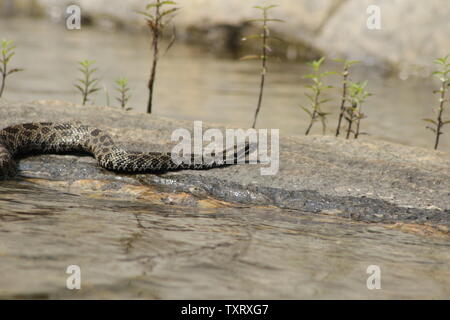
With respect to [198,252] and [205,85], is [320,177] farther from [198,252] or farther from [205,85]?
[205,85]

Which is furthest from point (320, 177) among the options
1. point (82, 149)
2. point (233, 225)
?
point (82, 149)

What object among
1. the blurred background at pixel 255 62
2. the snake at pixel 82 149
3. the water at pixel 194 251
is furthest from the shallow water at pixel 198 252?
the blurred background at pixel 255 62

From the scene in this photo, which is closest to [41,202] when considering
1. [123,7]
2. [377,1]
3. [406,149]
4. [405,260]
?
[405,260]

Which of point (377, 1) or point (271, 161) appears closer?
point (271, 161)

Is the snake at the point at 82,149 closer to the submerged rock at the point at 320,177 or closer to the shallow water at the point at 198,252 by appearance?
the submerged rock at the point at 320,177

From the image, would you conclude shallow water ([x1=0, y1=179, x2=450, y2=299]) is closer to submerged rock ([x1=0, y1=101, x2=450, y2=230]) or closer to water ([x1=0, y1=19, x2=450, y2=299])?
water ([x1=0, y1=19, x2=450, y2=299])

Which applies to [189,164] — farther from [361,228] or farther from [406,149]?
[406,149]
